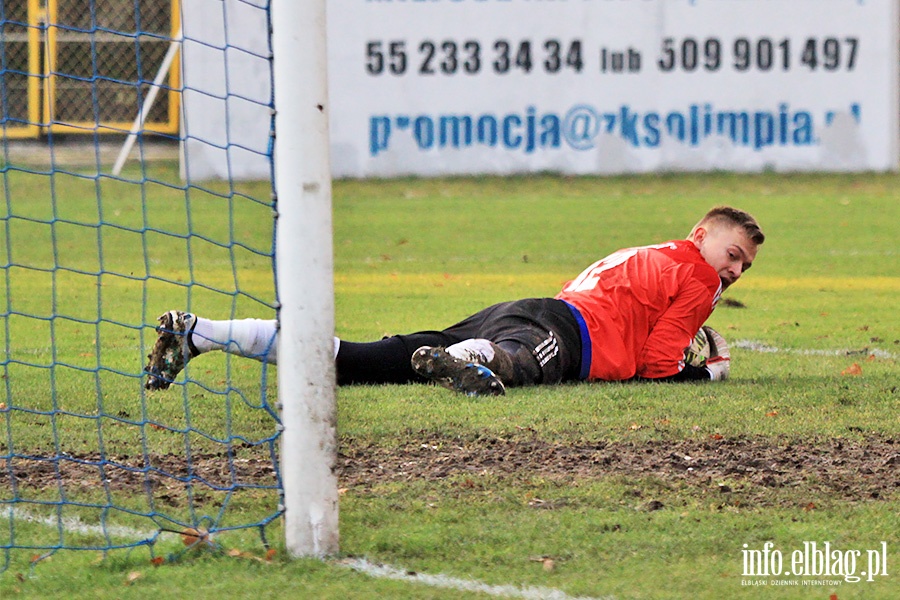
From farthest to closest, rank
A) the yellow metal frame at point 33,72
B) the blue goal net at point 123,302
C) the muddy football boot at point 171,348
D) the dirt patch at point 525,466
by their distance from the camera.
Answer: the yellow metal frame at point 33,72 < the muddy football boot at point 171,348 < the dirt patch at point 525,466 < the blue goal net at point 123,302

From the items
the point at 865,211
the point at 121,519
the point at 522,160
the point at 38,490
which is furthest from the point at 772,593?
the point at 522,160

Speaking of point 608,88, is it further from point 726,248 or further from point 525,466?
point 525,466

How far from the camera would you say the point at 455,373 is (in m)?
5.32

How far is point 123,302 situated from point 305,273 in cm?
559

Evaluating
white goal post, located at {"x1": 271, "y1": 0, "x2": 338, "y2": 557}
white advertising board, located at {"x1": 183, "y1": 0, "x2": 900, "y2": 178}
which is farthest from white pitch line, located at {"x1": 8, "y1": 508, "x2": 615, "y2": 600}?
white advertising board, located at {"x1": 183, "y1": 0, "x2": 900, "y2": 178}

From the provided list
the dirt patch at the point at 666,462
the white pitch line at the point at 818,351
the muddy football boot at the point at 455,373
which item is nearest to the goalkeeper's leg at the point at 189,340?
the muddy football boot at the point at 455,373

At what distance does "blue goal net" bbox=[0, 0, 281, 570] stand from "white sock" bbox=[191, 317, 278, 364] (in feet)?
0.50

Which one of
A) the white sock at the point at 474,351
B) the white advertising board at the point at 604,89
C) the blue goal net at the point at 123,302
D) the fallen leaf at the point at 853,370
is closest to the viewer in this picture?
the blue goal net at the point at 123,302

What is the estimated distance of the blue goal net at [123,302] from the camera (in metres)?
3.93

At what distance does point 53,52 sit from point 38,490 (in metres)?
17.5

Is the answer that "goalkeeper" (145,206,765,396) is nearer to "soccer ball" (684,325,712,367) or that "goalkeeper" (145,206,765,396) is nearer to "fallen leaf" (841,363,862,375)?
"soccer ball" (684,325,712,367)

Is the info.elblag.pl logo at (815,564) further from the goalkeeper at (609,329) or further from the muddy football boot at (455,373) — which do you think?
the goalkeeper at (609,329)

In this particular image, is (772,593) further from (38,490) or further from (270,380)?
(270,380)

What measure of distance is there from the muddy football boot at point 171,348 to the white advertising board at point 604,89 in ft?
45.7
